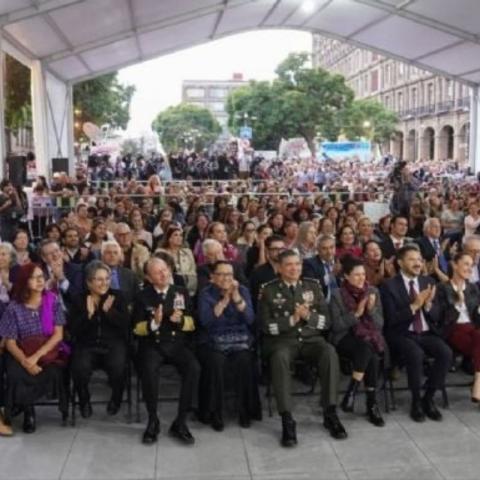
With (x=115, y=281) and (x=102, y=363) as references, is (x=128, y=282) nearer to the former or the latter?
(x=115, y=281)

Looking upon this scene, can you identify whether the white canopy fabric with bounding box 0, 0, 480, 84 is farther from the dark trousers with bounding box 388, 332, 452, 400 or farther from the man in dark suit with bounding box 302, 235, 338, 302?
the dark trousers with bounding box 388, 332, 452, 400

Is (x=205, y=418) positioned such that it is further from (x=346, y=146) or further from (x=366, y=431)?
(x=346, y=146)

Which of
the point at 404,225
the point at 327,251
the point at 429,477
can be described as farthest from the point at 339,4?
the point at 429,477

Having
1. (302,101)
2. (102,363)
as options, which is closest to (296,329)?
(102,363)

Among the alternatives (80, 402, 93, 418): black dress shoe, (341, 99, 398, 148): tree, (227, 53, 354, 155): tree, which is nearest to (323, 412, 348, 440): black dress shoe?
(80, 402, 93, 418): black dress shoe

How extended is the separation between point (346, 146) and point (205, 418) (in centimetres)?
3784

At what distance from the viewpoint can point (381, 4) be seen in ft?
60.3

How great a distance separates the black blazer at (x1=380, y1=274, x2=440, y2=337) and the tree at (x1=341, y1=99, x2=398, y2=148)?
154 feet

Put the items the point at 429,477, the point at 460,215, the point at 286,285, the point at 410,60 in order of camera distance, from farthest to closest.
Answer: the point at 410,60
the point at 460,215
the point at 286,285
the point at 429,477

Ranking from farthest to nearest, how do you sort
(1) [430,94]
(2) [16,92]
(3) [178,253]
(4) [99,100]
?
(1) [430,94]
(4) [99,100]
(2) [16,92]
(3) [178,253]

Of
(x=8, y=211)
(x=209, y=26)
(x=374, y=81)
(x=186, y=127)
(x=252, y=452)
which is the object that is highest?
(x=374, y=81)

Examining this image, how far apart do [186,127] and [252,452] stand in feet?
378

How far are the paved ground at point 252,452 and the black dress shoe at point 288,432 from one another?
0.20 ft

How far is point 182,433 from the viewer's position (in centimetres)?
523
